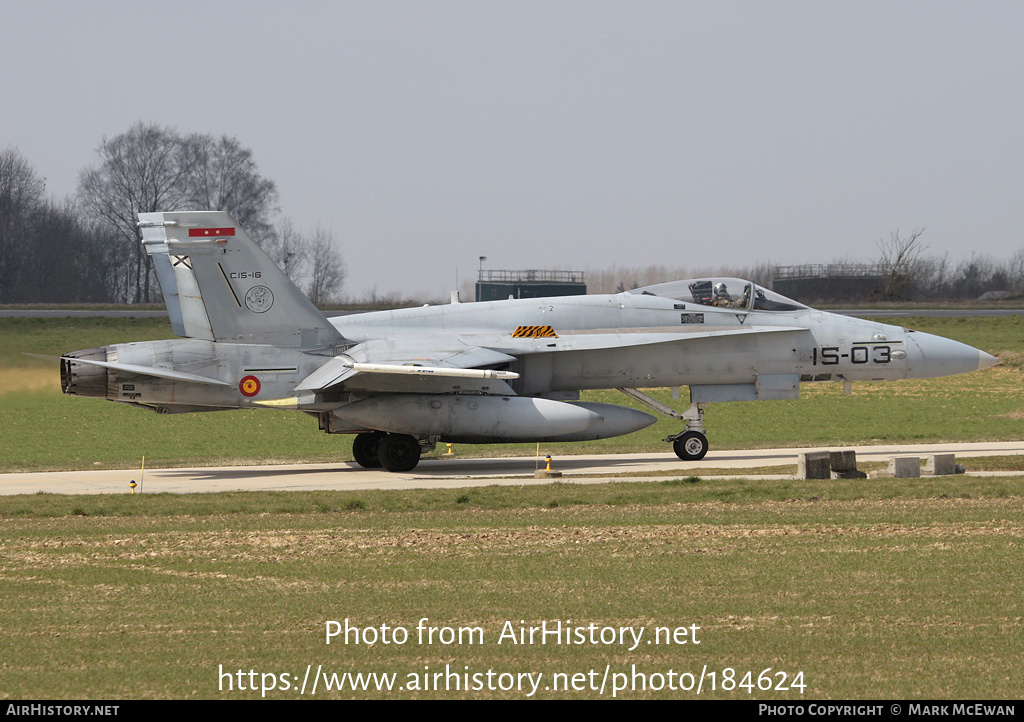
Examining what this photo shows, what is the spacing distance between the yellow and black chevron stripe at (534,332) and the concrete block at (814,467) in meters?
5.67

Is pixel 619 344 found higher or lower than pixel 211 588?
higher

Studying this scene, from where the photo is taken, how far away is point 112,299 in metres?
75.1

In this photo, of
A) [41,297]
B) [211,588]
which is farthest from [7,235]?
[211,588]

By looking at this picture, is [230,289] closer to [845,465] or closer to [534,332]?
[534,332]

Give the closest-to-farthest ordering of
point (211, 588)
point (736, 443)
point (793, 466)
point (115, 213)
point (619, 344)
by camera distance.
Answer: point (211, 588), point (793, 466), point (619, 344), point (736, 443), point (115, 213)

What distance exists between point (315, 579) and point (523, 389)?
1141 cm

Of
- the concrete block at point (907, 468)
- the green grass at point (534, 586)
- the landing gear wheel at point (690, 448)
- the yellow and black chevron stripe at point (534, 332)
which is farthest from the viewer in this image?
the landing gear wheel at point (690, 448)

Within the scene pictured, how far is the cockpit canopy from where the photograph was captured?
840 inches

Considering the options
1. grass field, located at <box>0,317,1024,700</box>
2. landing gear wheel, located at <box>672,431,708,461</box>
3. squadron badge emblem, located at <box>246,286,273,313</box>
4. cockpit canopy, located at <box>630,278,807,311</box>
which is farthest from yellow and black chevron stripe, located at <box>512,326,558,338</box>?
grass field, located at <box>0,317,1024,700</box>

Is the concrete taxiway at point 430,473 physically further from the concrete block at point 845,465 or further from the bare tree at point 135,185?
the bare tree at point 135,185

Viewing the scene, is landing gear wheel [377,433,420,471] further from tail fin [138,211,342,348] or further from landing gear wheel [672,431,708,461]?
landing gear wheel [672,431,708,461]

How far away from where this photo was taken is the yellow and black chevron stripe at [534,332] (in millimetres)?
20781

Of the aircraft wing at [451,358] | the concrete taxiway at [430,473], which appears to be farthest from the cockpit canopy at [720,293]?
the concrete taxiway at [430,473]
